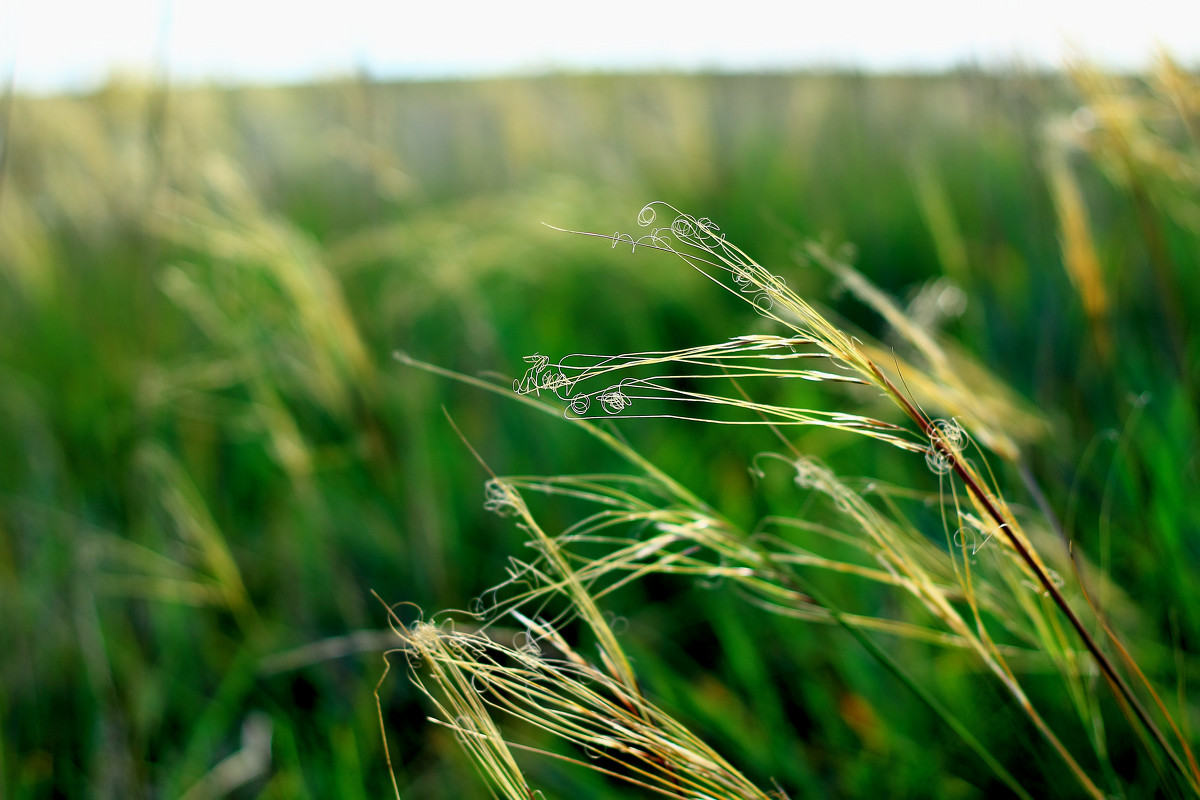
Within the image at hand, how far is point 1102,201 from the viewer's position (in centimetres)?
172

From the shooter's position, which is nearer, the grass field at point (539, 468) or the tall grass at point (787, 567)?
the tall grass at point (787, 567)

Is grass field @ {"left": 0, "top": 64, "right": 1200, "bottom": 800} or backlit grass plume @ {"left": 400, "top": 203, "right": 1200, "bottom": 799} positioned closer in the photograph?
backlit grass plume @ {"left": 400, "top": 203, "right": 1200, "bottom": 799}

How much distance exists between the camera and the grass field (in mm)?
648

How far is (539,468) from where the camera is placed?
1.12 m

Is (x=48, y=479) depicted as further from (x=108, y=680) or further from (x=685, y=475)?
(x=685, y=475)

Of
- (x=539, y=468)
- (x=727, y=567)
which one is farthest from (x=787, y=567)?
A: (x=539, y=468)

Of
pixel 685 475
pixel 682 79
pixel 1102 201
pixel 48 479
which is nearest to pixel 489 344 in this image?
pixel 685 475

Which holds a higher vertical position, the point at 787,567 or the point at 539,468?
the point at 787,567

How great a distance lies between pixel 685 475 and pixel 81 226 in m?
1.91

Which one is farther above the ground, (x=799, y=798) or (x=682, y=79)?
(x=682, y=79)

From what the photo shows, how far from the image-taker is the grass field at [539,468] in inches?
25.5

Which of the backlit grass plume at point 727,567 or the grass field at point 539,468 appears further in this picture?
the grass field at point 539,468

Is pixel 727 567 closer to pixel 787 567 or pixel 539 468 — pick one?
pixel 787 567

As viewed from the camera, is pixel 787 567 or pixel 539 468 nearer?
pixel 787 567
